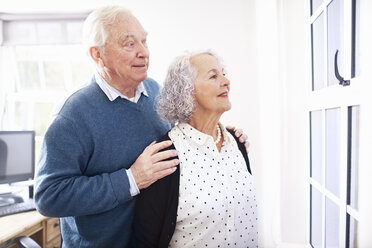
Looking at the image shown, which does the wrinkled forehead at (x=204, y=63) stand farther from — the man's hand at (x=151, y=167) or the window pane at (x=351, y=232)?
the window pane at (x=351, y=232)

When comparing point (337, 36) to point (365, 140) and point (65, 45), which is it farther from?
point (65, 45)

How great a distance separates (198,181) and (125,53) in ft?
1.67

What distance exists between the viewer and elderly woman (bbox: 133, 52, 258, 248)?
34.3 inches

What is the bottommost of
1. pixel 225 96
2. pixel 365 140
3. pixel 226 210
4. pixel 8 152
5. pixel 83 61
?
pixel 226 210

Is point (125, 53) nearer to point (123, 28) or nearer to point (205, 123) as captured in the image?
point (123, 28)

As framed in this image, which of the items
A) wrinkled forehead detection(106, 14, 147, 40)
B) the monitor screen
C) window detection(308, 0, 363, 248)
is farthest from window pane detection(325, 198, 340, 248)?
the monitor screen

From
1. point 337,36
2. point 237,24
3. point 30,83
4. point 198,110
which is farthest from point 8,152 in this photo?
point 337,36

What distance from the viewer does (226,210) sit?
89 cm

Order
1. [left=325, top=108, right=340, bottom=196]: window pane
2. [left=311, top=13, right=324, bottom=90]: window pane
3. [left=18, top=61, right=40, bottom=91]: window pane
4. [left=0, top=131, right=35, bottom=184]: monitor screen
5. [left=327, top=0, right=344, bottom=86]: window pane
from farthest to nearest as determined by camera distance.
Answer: [left=18, top=61, right=40, bottom=91]: window pane
[left=0, top=131, right=35, bottom=184]: monitor screen
[left=311, top=13, right=324, bottom=90]: window pane
[left=325, top=108, right=340, bottom=196]: window pane
[left=327, top=0, right=344, bottom=86]: window pane

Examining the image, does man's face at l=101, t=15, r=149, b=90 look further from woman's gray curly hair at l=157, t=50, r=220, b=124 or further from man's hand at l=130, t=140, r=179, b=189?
man's hand at l=130, t=140, r=179, b=189

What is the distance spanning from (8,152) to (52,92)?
88 centimetres

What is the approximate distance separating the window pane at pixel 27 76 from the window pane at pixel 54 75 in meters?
0.10

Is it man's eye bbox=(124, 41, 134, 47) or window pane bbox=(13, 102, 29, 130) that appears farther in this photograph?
window pane bbox=(13, 102, 29, 130)

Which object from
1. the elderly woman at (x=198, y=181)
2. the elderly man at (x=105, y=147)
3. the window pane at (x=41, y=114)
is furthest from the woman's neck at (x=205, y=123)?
the window pane at (x=41, y=114)
